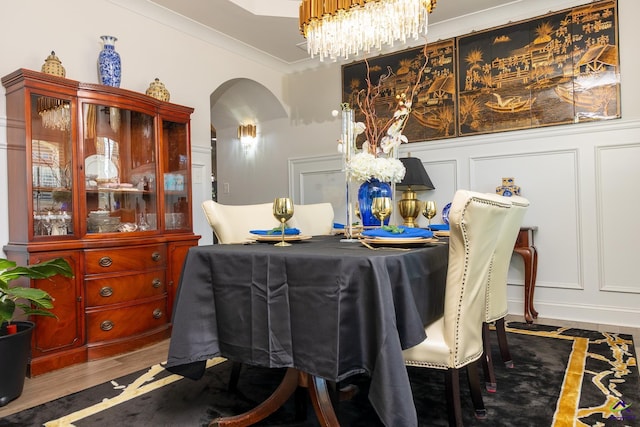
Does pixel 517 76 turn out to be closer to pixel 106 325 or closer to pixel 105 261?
pixel 105 261

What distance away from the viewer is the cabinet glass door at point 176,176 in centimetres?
327

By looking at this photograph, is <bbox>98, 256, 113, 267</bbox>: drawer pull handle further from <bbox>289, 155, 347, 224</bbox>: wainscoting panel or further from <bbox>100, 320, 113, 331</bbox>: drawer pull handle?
<bbox>289, 155, 347, 224</bbox>: wainscoting panel

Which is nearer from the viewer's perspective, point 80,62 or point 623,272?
point 80,62

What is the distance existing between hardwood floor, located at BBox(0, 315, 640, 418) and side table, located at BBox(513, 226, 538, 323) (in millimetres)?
596

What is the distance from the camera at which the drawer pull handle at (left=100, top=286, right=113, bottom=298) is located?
2705 millimetres

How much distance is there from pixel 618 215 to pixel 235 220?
289 cm

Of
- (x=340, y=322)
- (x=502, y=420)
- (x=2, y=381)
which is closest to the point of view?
(x=340, y=322)

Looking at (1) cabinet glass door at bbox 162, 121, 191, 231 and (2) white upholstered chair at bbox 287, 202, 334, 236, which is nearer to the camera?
(2) white upholstered chair at bbox 287, 202, 334, 236

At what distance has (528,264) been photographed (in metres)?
3.25

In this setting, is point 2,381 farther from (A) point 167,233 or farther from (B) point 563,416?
(B) point 563,416

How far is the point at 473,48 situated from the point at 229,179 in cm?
325

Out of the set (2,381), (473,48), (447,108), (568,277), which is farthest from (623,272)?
(2,381)

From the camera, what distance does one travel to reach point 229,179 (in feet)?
18.2

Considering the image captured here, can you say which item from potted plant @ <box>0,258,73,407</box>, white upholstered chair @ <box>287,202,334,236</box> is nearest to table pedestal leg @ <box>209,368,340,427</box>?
potted plant @ <box>0,258,73,407</box>
